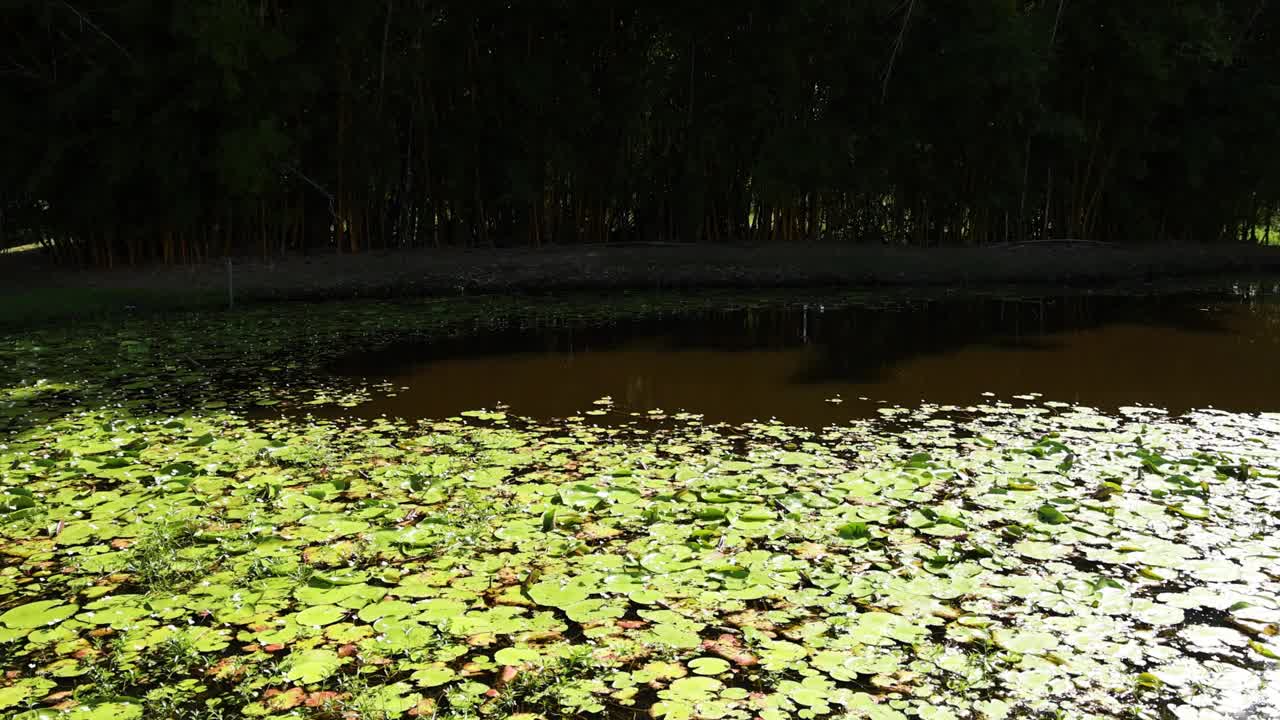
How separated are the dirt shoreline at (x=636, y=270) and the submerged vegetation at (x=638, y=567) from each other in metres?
4.87

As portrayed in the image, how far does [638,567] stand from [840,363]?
3.73 m

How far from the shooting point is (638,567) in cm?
282

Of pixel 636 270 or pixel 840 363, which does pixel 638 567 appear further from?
pixel 636 270

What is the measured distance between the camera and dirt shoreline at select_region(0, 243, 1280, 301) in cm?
932

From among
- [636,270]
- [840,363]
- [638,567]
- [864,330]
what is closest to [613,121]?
[636,270]

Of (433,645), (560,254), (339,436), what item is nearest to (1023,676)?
(433,645)

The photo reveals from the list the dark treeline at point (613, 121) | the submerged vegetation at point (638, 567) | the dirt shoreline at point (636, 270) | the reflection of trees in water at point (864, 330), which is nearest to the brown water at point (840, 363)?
the reflection of trees in water at point (864, 330)

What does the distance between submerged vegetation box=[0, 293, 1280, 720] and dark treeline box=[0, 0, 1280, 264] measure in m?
5.31

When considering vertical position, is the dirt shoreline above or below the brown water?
above

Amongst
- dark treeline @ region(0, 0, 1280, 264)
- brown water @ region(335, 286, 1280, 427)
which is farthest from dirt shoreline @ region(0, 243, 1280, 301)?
brown water @ region(335, 286, 1280, 427)

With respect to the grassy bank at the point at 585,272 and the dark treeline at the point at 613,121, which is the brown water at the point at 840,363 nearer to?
the grassy bank at the point at 585,272

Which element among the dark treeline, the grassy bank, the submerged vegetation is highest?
the dark treeline

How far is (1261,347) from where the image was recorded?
680 centimetres

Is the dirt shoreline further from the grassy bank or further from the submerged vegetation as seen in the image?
the submerged vegetation
